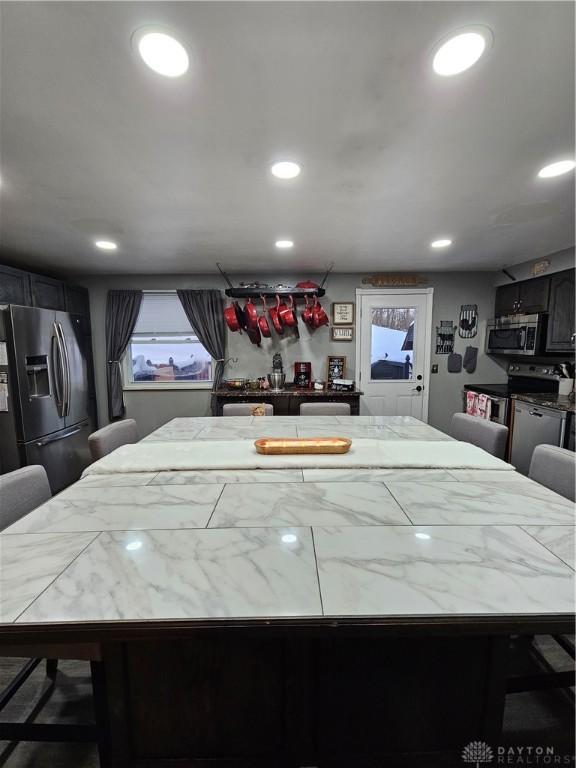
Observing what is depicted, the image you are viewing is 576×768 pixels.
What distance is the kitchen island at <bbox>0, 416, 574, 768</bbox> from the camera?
627 millimetres

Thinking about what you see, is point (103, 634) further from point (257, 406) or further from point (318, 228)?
point (318, 228)

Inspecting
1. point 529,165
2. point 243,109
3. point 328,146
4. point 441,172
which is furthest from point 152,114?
point 529,165

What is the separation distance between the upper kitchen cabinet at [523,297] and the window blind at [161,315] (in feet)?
12.9

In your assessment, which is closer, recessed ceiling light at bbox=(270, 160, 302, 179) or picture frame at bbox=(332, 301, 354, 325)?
recessed ceiling light at bbox=(270, 160, 302, 179)

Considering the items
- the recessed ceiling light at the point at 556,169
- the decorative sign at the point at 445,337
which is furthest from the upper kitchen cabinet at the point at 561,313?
the recessed ceiling light at the point at 556,169

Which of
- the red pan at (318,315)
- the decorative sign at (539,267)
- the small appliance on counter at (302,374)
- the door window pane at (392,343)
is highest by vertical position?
the decorative sign at (539,267)

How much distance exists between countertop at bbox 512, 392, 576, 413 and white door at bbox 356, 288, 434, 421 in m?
1.11

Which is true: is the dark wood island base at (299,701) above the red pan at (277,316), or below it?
below

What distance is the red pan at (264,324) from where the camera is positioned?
384 centimetres

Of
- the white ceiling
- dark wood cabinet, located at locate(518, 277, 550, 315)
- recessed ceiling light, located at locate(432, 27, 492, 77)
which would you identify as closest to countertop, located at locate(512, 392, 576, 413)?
dark wood cabinet, located at locate(518, 277, 550, 315)

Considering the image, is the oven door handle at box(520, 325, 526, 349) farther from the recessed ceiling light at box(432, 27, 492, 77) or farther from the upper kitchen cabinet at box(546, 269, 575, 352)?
the recessed ceiling light at box(432, 27, 492, 77)

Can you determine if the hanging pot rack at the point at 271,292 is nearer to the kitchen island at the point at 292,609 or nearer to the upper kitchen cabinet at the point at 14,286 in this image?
the upper kitchen cabinet at the point at 14,286

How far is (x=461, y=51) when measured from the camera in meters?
0.97

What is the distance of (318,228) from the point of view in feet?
8.15
